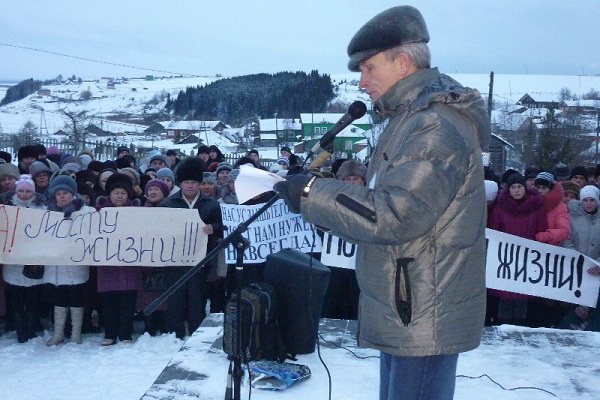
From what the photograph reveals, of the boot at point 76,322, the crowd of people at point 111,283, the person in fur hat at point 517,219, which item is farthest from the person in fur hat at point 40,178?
the person in fur hat at point 517,219

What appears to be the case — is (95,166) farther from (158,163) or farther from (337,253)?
(337,253)

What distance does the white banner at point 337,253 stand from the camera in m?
6.40

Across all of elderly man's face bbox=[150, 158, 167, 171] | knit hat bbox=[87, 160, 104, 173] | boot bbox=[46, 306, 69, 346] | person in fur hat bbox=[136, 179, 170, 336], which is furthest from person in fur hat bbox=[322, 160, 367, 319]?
knit hat bbox=[87, 160, 104, 173]

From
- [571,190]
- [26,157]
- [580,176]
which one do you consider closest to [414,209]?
[571,190]

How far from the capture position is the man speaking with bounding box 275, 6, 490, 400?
1.94 meters

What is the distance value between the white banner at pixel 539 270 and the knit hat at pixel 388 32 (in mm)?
4312

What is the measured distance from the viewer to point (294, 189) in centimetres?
212

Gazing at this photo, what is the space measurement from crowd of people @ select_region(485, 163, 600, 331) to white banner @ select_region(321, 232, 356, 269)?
1435 mm

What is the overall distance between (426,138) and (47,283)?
17.5ft

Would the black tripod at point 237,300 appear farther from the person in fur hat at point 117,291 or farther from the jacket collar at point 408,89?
the person in fur hat at point 117,291

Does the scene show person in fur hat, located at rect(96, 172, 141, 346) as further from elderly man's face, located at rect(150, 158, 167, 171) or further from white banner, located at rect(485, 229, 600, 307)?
white banner, located at rect(485, 229, 600, 307)

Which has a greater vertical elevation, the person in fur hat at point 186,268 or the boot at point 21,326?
the person in fur hat at point 186,268

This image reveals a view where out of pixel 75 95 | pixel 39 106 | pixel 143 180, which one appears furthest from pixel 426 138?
pixel 75 95

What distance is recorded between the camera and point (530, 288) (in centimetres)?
619
